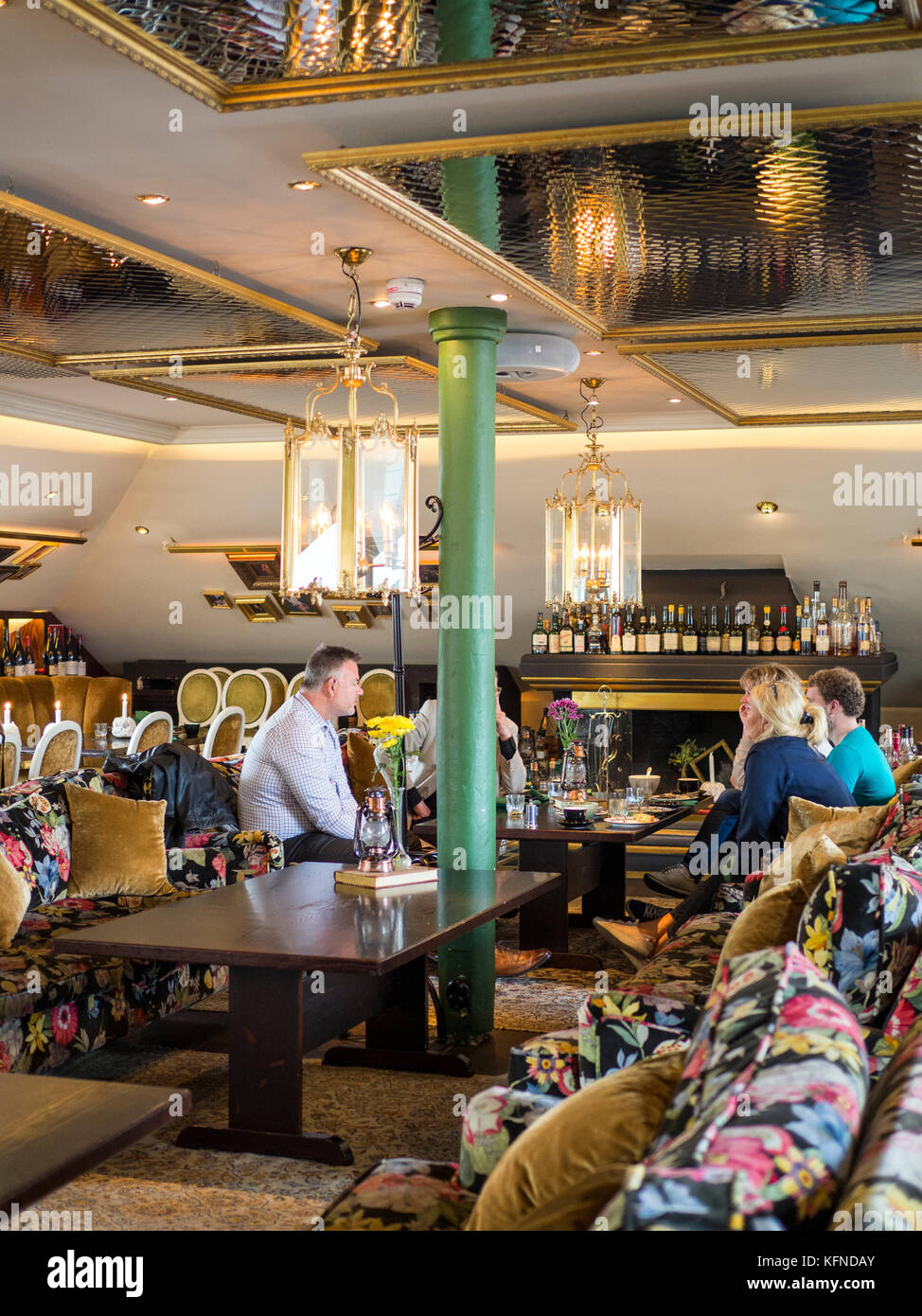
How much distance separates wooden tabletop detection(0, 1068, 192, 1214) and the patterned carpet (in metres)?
0.67

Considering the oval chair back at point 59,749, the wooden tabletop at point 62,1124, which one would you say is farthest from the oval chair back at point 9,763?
the wooden tabletop at point 62,1124

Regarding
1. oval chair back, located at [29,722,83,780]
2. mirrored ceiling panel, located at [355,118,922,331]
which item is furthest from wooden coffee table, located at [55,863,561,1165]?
oval chair back, located at [29,722,83,780]

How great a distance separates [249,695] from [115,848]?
5.96 metres

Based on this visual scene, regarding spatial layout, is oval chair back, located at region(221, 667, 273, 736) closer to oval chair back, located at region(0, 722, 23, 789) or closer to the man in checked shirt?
oval chair back, located at region(0, 722, 23, 789)

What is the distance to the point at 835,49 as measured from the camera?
2.53m

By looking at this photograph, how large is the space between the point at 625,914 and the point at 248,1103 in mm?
3536

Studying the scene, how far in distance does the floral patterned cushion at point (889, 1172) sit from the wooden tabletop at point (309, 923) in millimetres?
1968

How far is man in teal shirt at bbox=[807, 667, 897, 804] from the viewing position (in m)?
5.95

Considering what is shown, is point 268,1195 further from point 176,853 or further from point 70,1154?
point 176,853

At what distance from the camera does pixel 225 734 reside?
9258 mm

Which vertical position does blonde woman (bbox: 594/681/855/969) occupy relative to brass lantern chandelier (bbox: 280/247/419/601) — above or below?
below

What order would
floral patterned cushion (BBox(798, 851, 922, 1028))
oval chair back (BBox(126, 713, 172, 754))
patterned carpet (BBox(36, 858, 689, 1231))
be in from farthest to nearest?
oval chair back (BBox(126, 713, 172, 754))
patterned carpet (BBox(36, 858, 689, 1231))
floral patterned cushion (BBox(798, 851, 922, 1028))

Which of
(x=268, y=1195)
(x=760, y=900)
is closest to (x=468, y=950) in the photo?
(x=268, y=1195)

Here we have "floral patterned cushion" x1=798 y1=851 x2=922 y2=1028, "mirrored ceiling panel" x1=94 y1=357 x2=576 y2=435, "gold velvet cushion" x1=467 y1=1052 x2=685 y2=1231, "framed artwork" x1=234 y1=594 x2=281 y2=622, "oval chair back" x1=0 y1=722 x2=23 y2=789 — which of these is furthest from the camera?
"framed artwork" x1=234 y1=594 x2=281 y2=622
